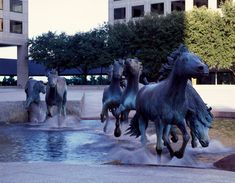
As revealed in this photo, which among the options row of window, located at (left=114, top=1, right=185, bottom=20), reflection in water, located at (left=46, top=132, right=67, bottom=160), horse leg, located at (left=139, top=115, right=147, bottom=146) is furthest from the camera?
row of window, located at (left=114, top=1, right=185, bottom=20)

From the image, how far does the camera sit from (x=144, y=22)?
58.3 m

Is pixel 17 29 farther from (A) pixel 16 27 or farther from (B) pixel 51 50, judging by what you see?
(B) pixel 51 50

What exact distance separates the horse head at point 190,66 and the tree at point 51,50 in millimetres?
59078

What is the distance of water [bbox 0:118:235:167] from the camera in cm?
920

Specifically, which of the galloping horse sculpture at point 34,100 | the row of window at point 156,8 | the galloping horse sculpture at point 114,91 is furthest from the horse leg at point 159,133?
the row of window at point 156,8

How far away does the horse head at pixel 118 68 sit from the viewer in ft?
44.2

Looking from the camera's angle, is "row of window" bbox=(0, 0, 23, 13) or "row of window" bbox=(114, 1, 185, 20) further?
"row of window" bbox=(0, 0, 23, 13)

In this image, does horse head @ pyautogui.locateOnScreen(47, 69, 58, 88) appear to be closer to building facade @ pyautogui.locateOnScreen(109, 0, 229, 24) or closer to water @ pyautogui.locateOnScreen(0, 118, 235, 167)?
water @ pyautogui.locateOnScreen(0, 118, 235, 167)

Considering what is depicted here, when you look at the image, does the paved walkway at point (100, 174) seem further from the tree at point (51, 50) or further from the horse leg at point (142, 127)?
the tree at point (51, 50)

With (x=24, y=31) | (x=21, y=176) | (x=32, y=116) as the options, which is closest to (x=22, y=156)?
(x=21, y=176)

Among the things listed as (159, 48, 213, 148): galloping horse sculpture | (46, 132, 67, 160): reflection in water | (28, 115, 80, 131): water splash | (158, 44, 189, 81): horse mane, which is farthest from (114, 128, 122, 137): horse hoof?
(159, 48, 213, 148): galloping horse sculpture

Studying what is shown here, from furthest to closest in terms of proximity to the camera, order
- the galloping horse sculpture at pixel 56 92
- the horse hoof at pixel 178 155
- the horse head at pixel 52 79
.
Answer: the galloping horse sculpture at pixel 56 92 → the horse head at pixel 52 79 → the horse hoof at pixel 178 155

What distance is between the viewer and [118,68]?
1366 cm

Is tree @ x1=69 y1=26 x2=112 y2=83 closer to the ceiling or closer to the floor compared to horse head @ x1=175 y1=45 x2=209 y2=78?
closer to the ceiling
